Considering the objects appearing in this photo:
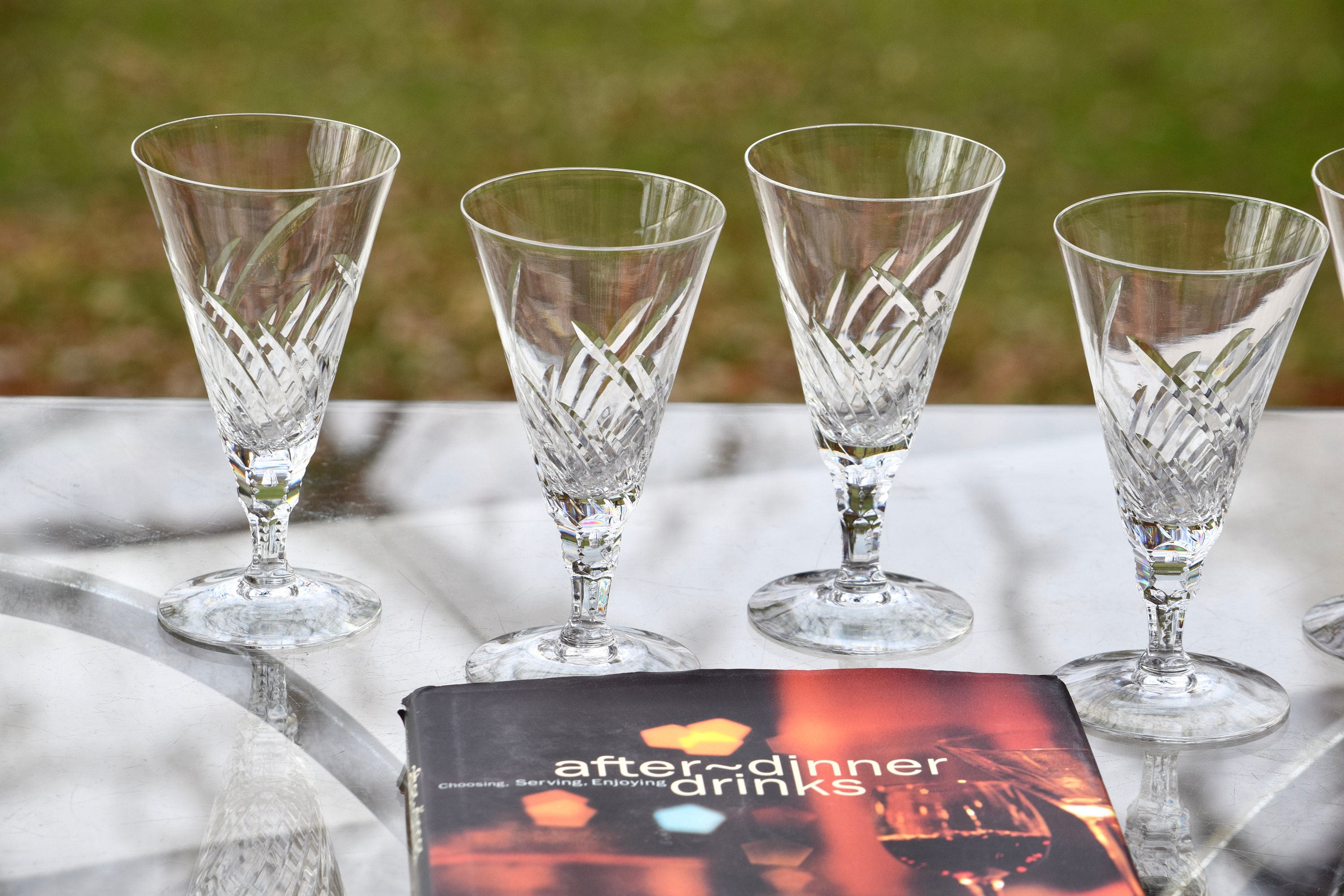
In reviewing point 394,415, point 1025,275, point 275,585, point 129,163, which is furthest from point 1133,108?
point 275,585

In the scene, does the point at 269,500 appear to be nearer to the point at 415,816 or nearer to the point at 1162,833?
the point at 415,816

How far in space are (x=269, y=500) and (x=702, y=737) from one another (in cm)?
39

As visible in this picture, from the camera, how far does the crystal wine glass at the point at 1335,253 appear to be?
107 cm

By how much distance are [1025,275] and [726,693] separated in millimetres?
3183

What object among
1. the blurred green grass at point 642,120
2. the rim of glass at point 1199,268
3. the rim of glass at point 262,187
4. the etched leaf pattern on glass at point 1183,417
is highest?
the rim of glass at point 262,187

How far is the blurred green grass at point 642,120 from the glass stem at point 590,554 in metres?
2.25

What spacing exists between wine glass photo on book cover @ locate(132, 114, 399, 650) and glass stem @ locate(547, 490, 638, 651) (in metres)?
0.15

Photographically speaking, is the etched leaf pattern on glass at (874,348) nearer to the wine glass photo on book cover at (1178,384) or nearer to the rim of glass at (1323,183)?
the wine glass photo on book cover at (1178,384)

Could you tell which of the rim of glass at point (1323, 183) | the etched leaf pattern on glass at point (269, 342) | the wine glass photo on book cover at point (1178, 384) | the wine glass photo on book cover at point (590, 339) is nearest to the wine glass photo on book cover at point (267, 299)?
the etched leaf pattern on glass at point (269, 342)

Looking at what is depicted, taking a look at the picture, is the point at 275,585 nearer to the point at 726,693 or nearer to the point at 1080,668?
the point at 726,693

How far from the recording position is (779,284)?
1075 millimetres

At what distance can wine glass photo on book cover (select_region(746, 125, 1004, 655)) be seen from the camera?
103 cm

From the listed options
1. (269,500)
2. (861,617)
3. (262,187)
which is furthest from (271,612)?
(861,617)

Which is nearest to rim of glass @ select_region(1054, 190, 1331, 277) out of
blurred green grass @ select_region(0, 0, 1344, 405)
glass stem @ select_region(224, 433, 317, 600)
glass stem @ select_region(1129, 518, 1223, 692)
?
glass stem @ select_region(1129, 518, 1223, 692)
